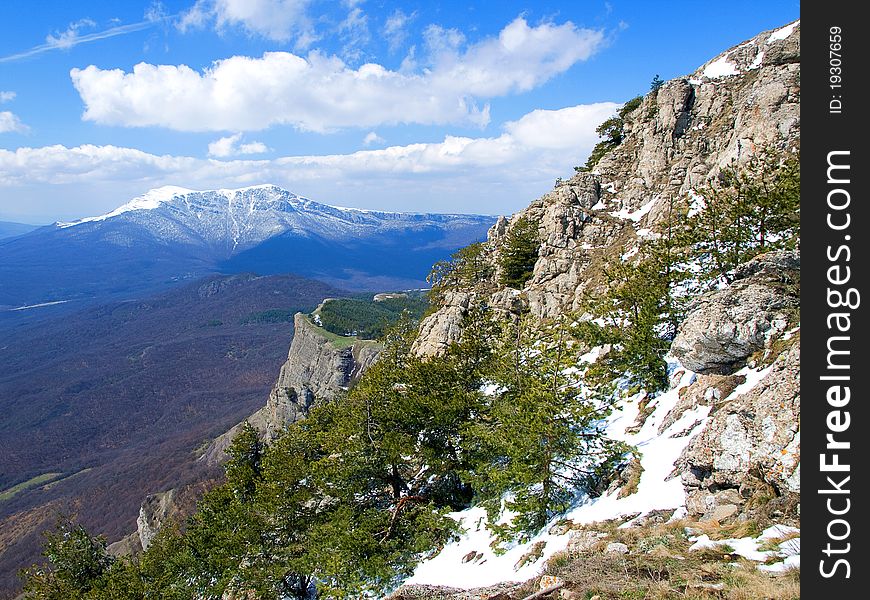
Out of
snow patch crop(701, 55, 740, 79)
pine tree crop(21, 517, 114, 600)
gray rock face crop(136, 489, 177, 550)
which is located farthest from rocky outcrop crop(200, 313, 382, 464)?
snow patch crop(701, 55, 740, 79)

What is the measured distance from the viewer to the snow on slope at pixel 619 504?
46.9 ft

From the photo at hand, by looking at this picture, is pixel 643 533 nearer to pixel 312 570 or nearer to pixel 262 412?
pixel 312 570

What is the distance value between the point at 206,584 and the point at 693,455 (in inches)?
1042

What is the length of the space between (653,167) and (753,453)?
43.7 m

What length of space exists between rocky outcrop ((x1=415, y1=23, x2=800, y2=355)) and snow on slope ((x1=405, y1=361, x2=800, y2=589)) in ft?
52.9

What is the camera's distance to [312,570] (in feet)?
67.5

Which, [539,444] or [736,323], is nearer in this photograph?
[736,323]

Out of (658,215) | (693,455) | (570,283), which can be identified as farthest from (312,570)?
(658,215)

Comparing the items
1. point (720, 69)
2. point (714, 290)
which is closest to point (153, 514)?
point (714, 290)

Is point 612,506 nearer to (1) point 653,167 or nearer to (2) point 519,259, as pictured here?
(2) point 519,259

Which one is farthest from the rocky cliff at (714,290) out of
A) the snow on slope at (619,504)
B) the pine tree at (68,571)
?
the pine tree at (68,571)

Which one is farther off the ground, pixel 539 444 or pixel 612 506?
pixel 539 444

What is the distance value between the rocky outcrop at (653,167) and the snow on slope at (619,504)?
16.1 metres

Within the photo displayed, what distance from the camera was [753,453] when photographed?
38.1 ft
